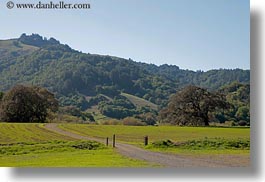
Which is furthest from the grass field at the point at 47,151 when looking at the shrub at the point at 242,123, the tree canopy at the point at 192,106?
the shrub at the point at 242,123

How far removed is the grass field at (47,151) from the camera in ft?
34.8

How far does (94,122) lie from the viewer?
11.2 m

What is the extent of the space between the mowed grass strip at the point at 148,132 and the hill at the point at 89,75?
1.22 ft

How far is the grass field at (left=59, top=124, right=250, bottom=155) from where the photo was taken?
11.0 metres

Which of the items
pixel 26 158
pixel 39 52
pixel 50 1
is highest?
pixel 50 1

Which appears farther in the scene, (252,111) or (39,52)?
(39,52)

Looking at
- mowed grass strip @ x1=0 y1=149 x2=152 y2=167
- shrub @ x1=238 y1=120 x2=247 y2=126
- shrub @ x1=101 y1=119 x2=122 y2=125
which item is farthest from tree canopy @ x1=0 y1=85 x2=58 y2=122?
shrub @ x1=238 y1=120 x2=247 y2=126

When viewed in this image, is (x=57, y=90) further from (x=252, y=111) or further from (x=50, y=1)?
(x=252, y=111)

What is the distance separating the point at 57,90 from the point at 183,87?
7.11 ft

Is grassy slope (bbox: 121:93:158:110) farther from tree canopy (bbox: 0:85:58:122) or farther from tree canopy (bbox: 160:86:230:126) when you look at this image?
tree canopy (bbox: 0:85:58:122)

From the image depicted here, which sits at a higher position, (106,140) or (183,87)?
(183,87)

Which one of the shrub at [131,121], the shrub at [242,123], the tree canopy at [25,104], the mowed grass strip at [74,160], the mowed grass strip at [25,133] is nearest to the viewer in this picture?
the mowed grass strip at [74,160]

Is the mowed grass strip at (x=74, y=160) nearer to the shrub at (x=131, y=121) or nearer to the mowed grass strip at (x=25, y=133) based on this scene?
the mowed grass strip at (x=25, y=133)

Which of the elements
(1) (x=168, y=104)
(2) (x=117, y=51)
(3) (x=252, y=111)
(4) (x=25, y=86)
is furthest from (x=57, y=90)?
(3) (x=252, y=111)
